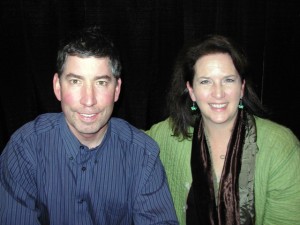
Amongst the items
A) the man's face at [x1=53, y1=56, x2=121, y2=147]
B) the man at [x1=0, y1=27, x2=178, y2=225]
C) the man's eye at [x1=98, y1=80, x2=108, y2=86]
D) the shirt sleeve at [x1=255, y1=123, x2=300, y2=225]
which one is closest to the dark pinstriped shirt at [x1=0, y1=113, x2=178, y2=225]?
the man at [x1=0, y1=27, x2=178, y2=225]

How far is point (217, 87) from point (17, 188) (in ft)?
3.84

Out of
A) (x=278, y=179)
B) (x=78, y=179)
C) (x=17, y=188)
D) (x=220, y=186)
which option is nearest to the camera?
(x=17, y=188)

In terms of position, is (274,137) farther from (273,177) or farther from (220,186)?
(220,186)

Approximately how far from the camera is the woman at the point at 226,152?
69.2 inches

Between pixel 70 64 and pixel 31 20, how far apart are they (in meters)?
1.20

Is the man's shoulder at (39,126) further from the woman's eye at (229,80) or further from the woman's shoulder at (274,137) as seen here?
the woman's shoulder at (274,137)

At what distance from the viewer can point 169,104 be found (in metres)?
2.19

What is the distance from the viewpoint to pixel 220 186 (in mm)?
1854

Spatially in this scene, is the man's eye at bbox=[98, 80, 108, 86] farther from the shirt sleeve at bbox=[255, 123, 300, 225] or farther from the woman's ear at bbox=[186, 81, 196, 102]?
the shirt sleeve at bbox=[255, 123, 300, 225]

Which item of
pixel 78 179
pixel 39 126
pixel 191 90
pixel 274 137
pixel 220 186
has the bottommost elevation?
pixel 220 186

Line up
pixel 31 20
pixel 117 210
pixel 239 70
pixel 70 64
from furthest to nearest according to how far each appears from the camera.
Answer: pixel 31 20, pixel 239 70, pixel 117 210, pixel 70 64

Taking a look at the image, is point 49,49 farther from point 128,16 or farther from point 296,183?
point 296,183

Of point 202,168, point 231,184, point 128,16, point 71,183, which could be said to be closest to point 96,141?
point 71,183

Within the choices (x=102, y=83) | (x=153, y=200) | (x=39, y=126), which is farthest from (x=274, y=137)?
(x=39, y=126)
